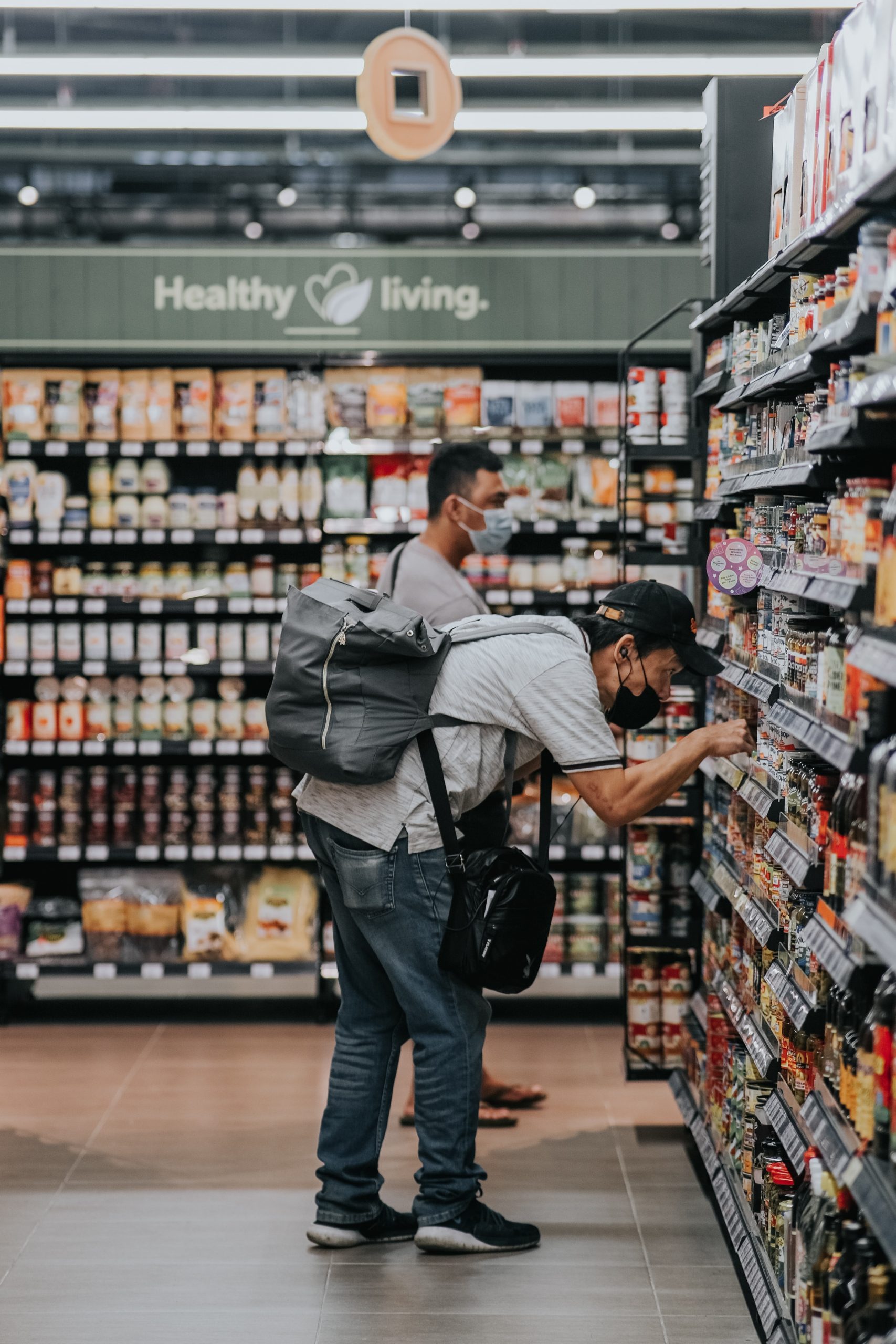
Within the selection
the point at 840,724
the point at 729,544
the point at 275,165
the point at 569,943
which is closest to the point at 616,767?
the point at 729,544

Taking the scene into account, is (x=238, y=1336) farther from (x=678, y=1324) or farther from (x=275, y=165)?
(x=275, y=165)

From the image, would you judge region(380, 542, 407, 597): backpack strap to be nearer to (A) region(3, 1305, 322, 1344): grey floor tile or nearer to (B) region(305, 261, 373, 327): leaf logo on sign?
(B) region(305, 261, 373, 327): leaf logo on sign

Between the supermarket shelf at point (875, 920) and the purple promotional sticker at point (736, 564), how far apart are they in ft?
3.69

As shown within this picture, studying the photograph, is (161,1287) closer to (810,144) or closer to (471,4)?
(810,144)

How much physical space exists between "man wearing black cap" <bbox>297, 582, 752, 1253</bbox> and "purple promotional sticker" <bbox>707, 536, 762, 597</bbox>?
4.8 inches

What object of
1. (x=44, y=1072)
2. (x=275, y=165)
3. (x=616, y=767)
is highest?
(x=275, y=165)


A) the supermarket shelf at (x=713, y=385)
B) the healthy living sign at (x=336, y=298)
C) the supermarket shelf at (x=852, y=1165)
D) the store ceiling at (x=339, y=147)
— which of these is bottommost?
the supermarket shelf at (x=852, y=1165)

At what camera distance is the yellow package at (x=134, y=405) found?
608 centimetres

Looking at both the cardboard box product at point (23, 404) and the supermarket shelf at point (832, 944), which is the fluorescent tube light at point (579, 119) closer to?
the cardboard box product at point (23, 404)

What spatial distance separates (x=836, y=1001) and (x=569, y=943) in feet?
11.1

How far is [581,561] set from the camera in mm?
6082

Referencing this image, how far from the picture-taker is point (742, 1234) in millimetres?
3385

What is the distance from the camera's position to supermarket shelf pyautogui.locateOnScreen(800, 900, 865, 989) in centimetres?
239

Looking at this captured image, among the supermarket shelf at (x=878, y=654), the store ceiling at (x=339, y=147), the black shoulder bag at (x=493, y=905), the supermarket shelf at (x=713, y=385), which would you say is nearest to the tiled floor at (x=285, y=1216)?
the black shoulder bag at (x=493, y=905)
